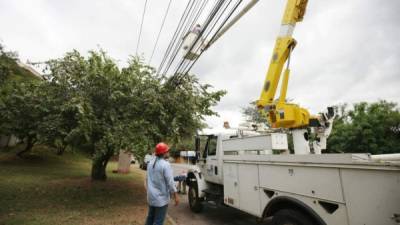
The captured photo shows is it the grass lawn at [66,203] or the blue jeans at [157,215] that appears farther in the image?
the grass lawn at [66,203]

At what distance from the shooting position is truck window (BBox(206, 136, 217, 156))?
718 cm

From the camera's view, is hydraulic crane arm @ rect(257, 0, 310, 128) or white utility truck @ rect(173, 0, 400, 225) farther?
Answer: hydraulic crane arm @ rect(257, 0, 310, 128)

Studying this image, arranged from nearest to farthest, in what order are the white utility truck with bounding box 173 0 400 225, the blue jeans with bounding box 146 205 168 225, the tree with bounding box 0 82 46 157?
the white utility truck with bounding box 173 0 400 225
the blue jeans with bounding box 146 205 168 225
the tree with bounding box 0 82 46 157

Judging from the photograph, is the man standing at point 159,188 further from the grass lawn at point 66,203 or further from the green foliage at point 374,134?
the green foliage at point 374,134

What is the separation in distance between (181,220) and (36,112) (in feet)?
20.9

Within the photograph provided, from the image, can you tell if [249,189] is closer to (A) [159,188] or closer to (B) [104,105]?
(A) [159,188]

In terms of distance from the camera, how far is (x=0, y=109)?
389 inches

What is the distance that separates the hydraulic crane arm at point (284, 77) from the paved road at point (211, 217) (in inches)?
111

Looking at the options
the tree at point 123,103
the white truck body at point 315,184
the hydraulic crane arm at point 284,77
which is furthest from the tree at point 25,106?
the hydraulic crane arm at point 284,77

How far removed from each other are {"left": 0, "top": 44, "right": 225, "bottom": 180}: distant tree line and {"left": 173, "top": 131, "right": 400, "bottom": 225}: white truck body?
11.7 ft

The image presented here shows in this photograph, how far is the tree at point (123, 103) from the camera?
751 cm

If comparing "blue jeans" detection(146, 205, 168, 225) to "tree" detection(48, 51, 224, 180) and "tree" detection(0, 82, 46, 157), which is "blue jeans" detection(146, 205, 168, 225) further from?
"tree" detection(0, 82, 46, 157)

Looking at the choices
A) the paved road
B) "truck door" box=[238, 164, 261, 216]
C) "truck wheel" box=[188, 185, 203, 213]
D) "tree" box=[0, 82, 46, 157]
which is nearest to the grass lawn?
the paved road

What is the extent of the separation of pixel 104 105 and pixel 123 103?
0.69m
